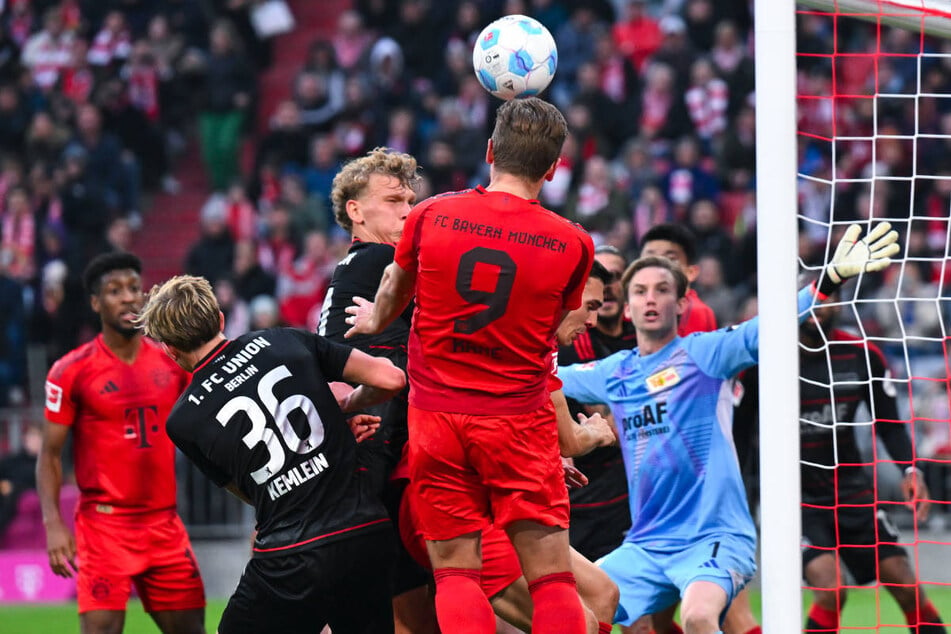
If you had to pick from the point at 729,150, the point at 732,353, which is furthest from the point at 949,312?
the point at 732,353

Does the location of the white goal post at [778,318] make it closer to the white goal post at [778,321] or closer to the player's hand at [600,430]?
the white goal post at [778,321]

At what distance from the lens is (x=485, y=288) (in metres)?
5.20

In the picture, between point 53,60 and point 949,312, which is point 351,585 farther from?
point 53,60

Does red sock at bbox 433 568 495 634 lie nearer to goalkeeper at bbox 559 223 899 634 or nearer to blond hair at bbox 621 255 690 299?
goalkeeper at bbox 559 223 899 634

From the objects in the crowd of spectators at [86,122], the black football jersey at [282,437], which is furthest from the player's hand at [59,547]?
the crowd of spectators at [86,122]

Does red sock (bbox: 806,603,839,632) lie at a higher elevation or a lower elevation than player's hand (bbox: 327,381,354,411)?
lower

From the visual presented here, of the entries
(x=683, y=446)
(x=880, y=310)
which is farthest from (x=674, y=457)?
(x=880, y=310)

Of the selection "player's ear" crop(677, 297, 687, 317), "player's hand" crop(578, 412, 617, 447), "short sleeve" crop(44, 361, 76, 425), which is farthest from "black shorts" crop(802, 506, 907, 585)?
"short sleeve" crop(44, 361, 76, 425)

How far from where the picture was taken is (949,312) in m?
14.5

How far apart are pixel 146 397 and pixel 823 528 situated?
4.43m

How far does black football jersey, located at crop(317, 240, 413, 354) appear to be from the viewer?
6102mm

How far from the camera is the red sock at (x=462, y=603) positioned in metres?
5.18

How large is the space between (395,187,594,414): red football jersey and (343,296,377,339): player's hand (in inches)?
11.5

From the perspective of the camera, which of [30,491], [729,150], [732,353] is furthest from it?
[729,150]
